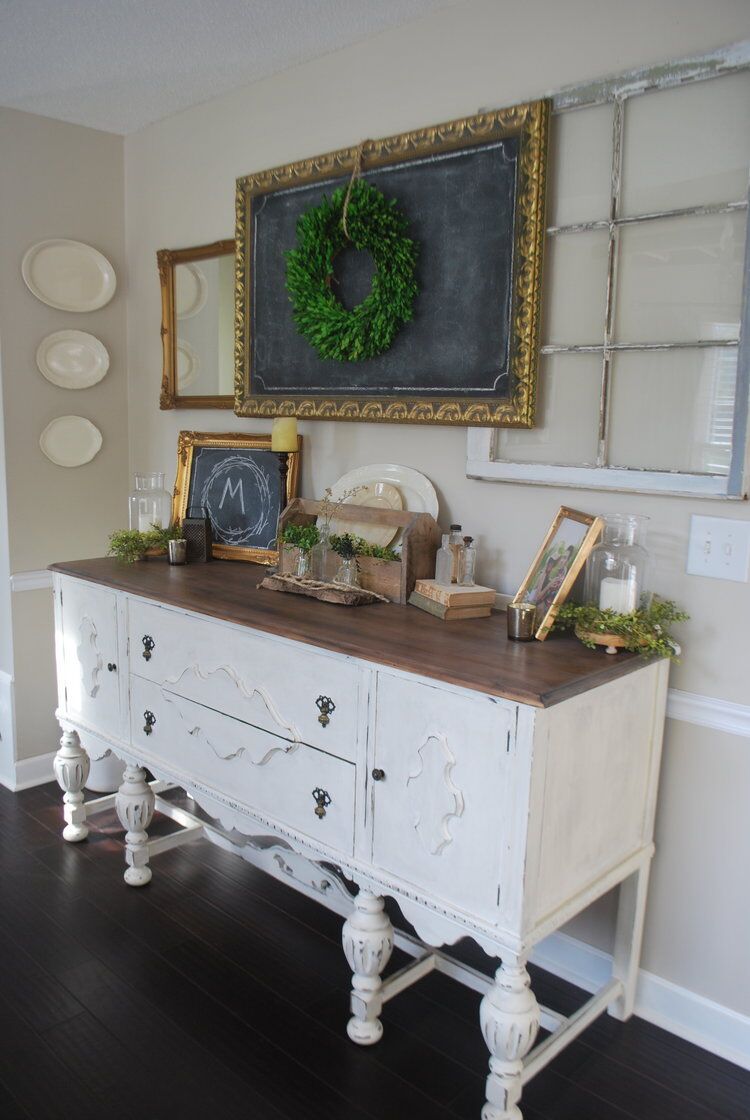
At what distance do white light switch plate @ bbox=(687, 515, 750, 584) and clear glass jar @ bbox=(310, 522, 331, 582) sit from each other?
93cm

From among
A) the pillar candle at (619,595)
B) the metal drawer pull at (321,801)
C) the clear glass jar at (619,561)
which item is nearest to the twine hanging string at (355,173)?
the clear glass jar at (619,561)

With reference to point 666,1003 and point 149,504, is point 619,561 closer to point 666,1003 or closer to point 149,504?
point 666,1003

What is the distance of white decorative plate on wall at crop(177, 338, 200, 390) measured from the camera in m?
3.11

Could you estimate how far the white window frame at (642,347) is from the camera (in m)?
1.79

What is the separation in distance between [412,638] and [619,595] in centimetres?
45

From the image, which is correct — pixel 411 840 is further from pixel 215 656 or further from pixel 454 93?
pixel 454 93

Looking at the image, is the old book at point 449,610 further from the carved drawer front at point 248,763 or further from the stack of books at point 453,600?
the carved drawer front at point 248,763

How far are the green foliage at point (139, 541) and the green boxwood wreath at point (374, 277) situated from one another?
0.78 m

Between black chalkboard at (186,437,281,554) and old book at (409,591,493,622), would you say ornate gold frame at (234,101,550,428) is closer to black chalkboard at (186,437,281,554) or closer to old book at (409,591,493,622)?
black chalkboard at (186,437,281,554)

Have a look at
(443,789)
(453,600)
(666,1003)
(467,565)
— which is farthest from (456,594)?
(666,1003)

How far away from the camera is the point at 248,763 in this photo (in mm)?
2125

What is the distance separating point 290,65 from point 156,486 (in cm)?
138

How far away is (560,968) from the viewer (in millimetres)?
2242

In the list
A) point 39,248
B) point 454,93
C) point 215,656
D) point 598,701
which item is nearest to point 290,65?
point 454,93
